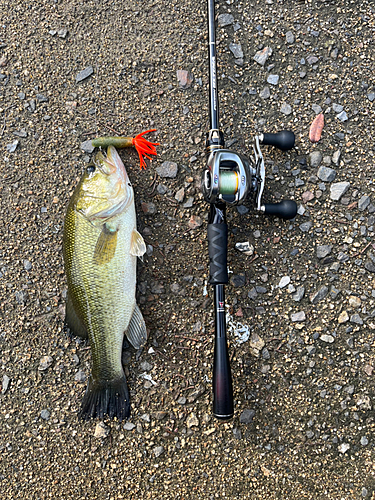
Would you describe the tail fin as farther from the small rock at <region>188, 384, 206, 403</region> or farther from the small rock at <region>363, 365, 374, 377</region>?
the small rock at <region>363, 365, 374, 377</region>

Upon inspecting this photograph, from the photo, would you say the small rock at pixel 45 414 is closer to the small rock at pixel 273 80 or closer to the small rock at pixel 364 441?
the small rock at pixel 364 441

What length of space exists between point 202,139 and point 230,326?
4.40 feet

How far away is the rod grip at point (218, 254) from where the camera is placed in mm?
2076

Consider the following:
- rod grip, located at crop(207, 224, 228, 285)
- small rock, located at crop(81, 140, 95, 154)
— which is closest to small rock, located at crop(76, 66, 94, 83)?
small rock, located at crop(81, 140, 95, 154)

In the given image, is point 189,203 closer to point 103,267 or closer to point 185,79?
point 103,267

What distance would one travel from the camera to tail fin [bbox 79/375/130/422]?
2275 millimetres

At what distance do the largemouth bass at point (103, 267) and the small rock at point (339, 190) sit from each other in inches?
54.0

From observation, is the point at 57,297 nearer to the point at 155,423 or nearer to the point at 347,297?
the point at 155,423

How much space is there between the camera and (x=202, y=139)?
244 centimetres

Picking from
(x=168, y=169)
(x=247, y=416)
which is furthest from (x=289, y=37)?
(x=247, y=416)

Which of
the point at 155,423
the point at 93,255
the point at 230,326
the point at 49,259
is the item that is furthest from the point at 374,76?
the point at 155,423

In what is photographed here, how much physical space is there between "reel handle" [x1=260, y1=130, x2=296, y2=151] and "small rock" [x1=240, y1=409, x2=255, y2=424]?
5.88 feet

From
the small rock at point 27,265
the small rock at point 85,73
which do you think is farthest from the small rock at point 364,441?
the small rock at point 85,73

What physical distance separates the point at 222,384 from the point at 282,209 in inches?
45.5
